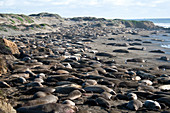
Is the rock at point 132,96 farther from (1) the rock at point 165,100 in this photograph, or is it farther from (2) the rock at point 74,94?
(2) the rock at point 74,94

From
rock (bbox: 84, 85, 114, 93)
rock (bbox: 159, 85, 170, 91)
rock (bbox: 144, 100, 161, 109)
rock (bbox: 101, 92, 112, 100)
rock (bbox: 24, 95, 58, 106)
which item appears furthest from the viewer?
rock (bbox: 159, 85, 170, 91)

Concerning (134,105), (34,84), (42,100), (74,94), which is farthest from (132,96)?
(34,84)

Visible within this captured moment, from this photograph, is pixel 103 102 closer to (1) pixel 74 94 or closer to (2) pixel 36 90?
(1) pixel 74 94

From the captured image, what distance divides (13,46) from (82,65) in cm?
517

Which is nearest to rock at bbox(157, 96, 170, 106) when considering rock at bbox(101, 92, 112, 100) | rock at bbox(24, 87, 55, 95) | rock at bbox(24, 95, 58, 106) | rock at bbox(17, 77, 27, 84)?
rock at bbox(101, 92, 112, 100)

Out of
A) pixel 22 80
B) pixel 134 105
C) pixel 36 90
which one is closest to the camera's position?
pixel 134 105

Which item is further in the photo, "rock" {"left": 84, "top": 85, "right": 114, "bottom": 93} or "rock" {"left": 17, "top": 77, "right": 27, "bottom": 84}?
"rock" {"left": 17, "top": 77, "right": 27, "bottom": 84}

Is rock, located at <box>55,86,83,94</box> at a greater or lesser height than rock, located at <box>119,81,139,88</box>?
greater

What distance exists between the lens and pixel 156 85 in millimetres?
8672

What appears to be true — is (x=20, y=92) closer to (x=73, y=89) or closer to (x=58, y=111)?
(x=73, y=89)

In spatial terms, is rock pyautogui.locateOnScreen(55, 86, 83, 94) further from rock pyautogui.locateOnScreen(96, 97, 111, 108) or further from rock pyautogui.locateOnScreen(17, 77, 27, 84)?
rock pyautogui.locateOnScreen(17, 77, 27, 84)

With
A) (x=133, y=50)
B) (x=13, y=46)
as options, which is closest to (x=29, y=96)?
(x=13, y=46)

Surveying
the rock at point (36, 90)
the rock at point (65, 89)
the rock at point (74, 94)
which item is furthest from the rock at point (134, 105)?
the rock at point (36, 90)

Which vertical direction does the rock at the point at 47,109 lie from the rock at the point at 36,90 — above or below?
above
